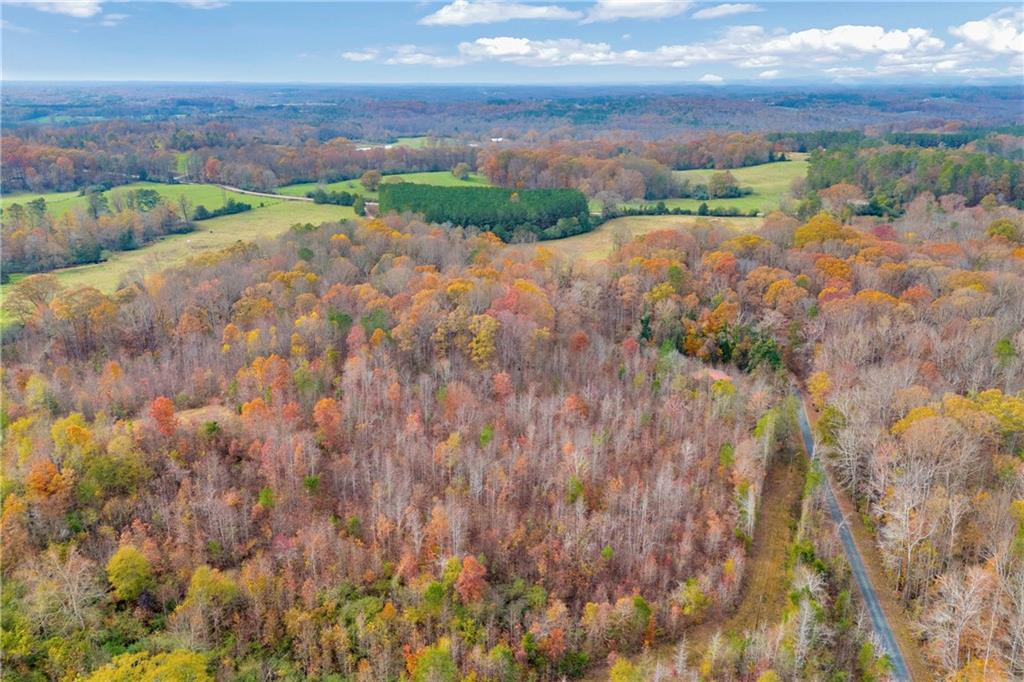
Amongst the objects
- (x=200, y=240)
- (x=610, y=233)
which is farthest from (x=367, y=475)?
(x=200, y=240)

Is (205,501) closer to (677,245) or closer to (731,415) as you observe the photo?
(731,415)

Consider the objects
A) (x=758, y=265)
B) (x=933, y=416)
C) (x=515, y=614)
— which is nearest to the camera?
(x=515, y=614)

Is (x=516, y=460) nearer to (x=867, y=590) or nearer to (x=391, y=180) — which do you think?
(x=867, y=590)

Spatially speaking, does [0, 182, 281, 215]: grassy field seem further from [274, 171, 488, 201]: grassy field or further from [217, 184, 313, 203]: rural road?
[274, 171, 488, 201]: grassy field

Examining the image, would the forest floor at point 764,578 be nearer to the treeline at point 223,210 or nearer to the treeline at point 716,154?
the treeline at point 223,210

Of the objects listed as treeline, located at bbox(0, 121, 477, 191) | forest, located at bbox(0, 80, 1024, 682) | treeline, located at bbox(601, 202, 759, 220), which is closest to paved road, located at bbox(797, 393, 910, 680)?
forest, located at bbox(0, 80, 1024, 682)

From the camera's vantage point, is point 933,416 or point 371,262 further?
point 371,262

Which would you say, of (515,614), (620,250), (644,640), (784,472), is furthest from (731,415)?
(620,250)
